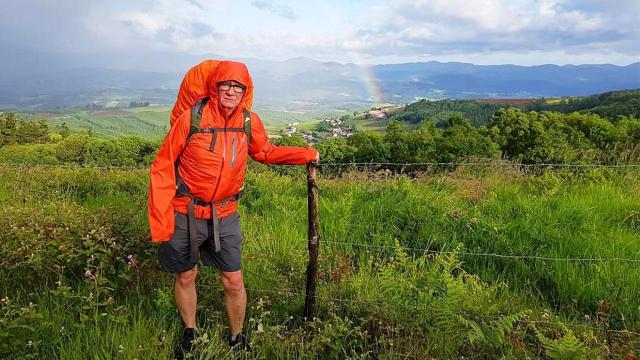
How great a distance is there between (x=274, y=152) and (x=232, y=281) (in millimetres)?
1057

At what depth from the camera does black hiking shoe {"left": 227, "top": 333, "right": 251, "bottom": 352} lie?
3.41 m

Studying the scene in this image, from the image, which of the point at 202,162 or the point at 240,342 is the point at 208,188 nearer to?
the point at 202,162

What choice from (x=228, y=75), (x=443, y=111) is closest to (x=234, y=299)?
(x=228, y=75)

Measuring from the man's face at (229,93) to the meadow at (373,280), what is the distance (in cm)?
161

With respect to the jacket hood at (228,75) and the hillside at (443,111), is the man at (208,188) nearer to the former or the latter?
the jacket hood at (228,75)

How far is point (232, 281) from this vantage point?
137 inches

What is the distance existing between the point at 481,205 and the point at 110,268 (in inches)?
187

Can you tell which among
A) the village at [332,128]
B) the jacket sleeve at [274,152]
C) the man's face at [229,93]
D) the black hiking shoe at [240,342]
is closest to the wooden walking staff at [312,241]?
the jacket sleeve at [274,152]

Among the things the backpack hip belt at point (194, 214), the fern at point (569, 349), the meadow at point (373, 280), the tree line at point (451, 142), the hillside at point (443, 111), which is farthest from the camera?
the hillside at point (443, 111)

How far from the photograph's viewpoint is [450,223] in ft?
18.4

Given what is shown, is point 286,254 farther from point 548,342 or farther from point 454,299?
point 548,342

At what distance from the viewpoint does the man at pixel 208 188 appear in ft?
10.3

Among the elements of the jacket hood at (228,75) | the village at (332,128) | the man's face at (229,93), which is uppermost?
the jacket hood at (228,75)

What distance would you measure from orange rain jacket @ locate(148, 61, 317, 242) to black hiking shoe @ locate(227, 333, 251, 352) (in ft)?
3.13
